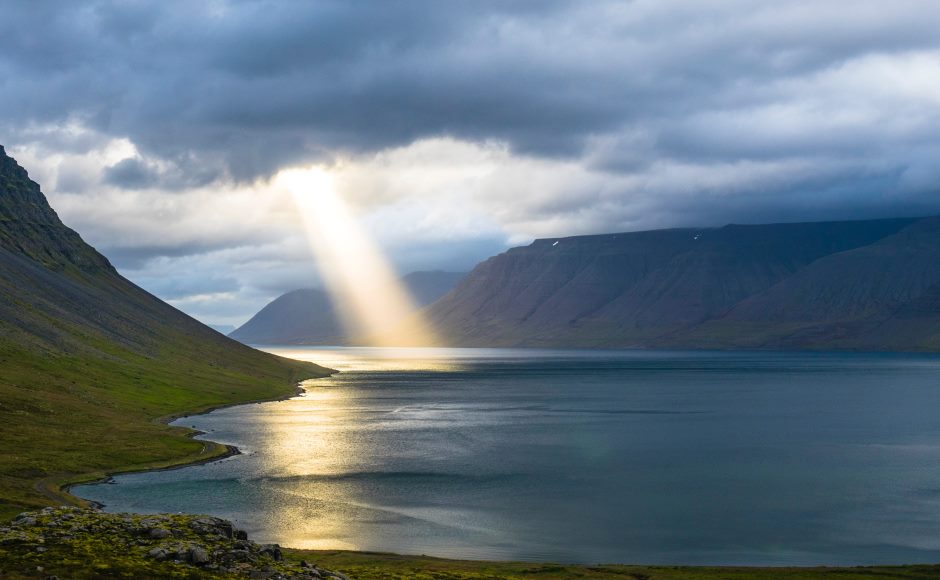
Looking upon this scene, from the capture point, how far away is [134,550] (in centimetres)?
4944

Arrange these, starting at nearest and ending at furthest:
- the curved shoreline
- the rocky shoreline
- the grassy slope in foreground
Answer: the rocky shoreline
the grassy slope in foreground
the curved shoreline

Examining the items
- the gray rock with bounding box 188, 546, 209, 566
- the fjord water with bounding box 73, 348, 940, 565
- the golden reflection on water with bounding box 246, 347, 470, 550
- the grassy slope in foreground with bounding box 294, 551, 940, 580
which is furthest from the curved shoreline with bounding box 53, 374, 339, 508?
the gray rock with bounding box 188, 546, 209, 566

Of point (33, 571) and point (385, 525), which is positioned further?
point (385, 525)

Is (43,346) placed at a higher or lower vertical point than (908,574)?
higher

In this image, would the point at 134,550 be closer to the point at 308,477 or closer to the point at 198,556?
the point at 198,556

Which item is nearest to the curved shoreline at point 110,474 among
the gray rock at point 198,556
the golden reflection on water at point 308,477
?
the golden reflection on water at point 308,477

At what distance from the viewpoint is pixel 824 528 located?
8119cm

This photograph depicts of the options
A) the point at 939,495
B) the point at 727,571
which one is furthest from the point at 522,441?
the point at 727,571

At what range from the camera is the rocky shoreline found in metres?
46.1

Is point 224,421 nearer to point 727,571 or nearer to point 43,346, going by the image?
point 43,346

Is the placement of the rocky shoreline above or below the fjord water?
above

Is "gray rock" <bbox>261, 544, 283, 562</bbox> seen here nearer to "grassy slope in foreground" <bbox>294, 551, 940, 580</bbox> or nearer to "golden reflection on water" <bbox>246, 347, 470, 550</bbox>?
"grassy slope in foreground" <bbox>294, 551, 940, 580</bbox>

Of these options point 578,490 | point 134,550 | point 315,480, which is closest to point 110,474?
point 315,480

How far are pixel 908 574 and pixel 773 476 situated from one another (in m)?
46.0
